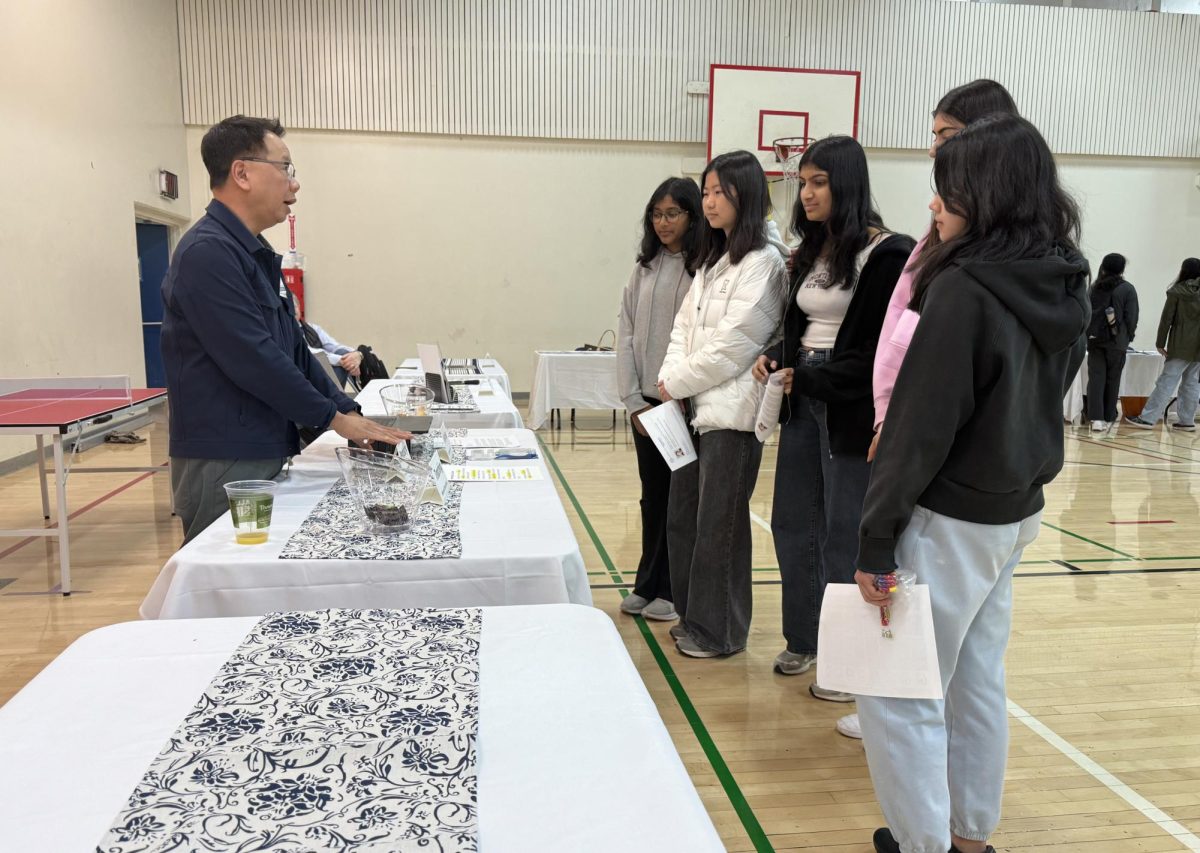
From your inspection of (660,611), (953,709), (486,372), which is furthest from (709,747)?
(486,372)

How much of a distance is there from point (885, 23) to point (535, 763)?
10219 millimetres

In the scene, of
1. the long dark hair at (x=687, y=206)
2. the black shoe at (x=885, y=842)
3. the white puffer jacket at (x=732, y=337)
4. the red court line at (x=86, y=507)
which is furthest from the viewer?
the red court line at (x=86, y=507)

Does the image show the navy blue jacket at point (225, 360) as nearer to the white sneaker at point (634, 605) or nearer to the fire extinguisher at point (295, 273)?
the white sneaker at point (634, 605)

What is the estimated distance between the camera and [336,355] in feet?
18.4

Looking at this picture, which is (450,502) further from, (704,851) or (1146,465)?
(1146,465)

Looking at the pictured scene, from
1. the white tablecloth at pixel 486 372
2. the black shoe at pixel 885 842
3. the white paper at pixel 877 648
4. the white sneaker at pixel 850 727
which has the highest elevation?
the white tablecloth at pixel 486 372

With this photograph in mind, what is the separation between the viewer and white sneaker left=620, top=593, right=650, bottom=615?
309 centimetres

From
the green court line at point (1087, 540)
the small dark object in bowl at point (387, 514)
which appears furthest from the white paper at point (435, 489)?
the green court line at point (1087, 540)

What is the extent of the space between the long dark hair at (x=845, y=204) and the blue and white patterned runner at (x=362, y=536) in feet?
3.80

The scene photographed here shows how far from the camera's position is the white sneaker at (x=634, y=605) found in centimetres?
309

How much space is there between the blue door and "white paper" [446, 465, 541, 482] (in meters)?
7.31

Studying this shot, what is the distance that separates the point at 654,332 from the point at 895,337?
1.38 meters

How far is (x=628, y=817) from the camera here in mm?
796

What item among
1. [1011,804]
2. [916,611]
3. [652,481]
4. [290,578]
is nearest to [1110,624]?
[1011,804]
